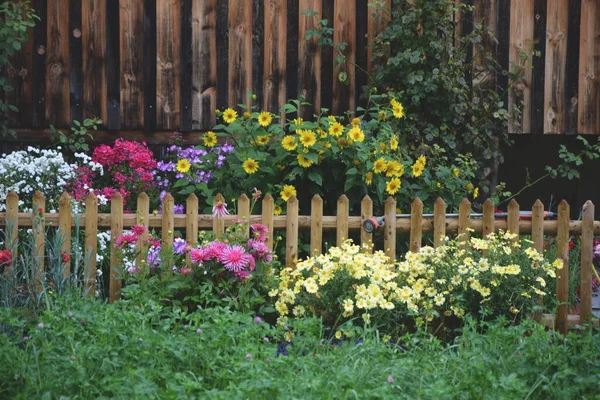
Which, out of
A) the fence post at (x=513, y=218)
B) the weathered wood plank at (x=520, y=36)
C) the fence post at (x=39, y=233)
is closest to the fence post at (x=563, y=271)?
the fence post at (x=513, y=218)

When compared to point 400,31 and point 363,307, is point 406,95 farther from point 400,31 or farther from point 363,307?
point 363,307

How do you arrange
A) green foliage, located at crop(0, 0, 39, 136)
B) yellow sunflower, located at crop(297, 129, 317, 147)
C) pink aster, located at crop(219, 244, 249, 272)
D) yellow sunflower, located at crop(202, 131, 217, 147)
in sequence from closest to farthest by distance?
1. pink aster, located at crop(219, 244, 249, 272)
2. yellow sunflower, located at crop(297, 129, 317, 147)
3. yellow sunflower, located at crop(202, 131, 217, 147)
4. green foliage, located at crop(0, 0, 39, 136)

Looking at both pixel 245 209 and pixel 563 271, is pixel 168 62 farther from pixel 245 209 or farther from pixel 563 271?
pixel 563 271

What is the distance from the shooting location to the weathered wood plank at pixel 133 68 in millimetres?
7879

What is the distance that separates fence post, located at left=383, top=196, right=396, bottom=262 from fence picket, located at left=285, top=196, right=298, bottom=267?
1.98 feet

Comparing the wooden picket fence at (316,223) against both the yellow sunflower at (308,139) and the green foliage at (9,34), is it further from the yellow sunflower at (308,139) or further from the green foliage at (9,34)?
the green foliage at (9,34)

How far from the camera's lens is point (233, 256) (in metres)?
5.23

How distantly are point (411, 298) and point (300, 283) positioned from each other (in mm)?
641

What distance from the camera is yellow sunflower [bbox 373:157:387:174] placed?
21.3 ft

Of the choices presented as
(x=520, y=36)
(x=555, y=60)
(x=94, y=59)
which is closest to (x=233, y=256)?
(x=94, y=59)

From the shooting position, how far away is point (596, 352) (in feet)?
12.9

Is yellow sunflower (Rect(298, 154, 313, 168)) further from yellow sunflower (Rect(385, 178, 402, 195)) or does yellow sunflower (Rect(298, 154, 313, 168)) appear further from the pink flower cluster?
the pink flower cluster

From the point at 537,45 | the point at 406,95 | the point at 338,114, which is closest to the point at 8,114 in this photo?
the point at 338,114

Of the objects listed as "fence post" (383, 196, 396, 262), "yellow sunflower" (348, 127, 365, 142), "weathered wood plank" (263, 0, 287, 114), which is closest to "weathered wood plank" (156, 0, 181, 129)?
"weathered wood plank" (263, 0, 287, 114)
